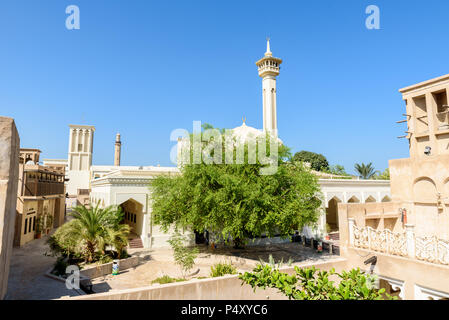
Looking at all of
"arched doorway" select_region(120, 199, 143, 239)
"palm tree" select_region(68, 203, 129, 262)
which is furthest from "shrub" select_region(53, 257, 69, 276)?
"arched doorway" select_region(120, 199, 143, 239)

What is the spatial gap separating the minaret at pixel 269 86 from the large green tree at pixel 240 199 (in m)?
23.7

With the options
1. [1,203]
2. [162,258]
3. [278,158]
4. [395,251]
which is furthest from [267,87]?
[1,203]

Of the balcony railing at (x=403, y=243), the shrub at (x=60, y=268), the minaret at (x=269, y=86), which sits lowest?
the shrub at (x=60, y=268)

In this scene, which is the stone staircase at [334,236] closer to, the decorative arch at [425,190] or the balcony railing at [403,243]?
the decorative arch at [425,190]

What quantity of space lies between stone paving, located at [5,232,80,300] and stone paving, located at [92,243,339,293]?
5.40 ft

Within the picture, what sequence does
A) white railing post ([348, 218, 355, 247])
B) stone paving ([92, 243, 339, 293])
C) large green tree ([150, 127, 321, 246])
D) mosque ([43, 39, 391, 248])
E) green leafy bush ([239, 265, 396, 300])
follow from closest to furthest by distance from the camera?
green leafy bush ([239, 265, 396, 300])
white railing post ([348, 218, 355, 247])
stone paving ([92, 243, 339, 293])
large green tree ([150, 127, 321, 246])
mosque ([43, 39, 391, 248])

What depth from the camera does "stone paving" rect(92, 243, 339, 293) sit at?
12.6m

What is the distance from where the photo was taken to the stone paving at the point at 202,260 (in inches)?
494

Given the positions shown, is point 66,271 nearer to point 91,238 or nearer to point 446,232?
point 91,238

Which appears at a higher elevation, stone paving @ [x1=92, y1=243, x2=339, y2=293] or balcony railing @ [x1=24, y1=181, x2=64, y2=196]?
balcony railing @ [x1=24, y1=181, x2=64, y2=196]

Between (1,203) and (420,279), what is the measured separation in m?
9.94

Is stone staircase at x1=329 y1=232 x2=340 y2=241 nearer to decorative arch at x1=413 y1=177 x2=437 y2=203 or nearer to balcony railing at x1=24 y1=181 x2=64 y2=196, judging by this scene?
decorative arch at x1=413 y1=177 x2=437 y2=203

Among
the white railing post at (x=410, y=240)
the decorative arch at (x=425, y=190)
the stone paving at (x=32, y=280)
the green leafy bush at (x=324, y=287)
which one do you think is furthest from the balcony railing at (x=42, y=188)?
the decorative arch at (x=425, y=190)
